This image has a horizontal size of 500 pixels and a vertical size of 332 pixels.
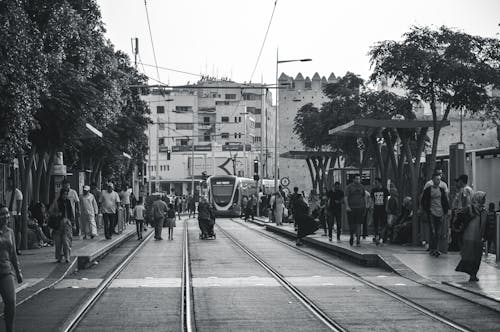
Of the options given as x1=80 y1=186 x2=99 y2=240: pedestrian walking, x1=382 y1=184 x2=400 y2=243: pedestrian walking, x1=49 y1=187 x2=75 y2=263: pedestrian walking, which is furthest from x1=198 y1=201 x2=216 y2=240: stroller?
x1=49 y1=187 x2=75 y2=263: pedestrian walking

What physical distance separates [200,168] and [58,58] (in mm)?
106669

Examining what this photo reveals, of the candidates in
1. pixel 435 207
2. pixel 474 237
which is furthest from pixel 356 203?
pixel 474 237

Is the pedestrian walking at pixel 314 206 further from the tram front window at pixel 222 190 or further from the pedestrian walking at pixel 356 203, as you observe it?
the tram front window at pixel 222 190

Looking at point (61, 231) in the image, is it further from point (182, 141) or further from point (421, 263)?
point (182, 141)

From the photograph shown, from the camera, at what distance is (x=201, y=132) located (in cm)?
14350

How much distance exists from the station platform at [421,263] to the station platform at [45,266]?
6100 millimetres

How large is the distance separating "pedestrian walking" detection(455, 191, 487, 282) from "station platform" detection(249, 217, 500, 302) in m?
0.31

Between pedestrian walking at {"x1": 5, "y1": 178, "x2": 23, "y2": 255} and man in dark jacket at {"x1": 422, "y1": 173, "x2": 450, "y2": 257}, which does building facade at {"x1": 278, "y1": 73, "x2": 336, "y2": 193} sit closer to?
pedestrian walking at {"x1": 5, "y1": 178, "x2": 23, "y2": 255}

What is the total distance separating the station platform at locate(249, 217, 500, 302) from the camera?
15.9 metres

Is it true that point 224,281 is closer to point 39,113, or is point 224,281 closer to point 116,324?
point 116,324

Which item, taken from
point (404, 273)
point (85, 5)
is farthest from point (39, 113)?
point (404, 273)

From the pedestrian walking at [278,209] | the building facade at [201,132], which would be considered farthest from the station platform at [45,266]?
the building facade at [201,132]

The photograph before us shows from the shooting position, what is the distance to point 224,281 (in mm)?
17609

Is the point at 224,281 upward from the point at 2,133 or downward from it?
downward
